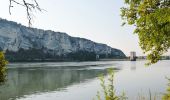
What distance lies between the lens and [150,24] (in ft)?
70.6

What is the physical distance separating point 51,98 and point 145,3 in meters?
29.7

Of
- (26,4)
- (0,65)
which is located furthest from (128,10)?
(26,4)

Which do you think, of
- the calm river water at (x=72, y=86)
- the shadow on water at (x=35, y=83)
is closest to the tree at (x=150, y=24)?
the calm river water at (x=72, y=86)

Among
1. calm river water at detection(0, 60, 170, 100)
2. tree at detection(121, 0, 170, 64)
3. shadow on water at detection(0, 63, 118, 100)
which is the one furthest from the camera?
shadow on water at detection(0, 63, 118, 100)

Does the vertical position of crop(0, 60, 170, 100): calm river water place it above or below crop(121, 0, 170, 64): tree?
below

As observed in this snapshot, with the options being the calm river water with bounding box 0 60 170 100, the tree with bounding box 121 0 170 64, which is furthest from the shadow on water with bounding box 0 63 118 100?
the tree with bounding box 121 0 170 64

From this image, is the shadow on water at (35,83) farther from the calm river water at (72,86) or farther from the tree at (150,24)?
the tree at (150,24)

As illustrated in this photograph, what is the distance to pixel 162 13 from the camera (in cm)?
1902

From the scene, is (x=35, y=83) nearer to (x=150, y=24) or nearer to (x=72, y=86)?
(x=72, y=86)

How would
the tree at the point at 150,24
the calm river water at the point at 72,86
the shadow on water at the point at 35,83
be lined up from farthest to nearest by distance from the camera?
the shadow on water at the point at 35,83
the calm river water at the point at 72,86
the tree at the point at 150,24

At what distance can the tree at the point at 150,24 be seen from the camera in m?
20.6

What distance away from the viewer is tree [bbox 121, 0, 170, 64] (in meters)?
20.6

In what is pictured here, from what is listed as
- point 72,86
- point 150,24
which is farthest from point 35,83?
point 150,24

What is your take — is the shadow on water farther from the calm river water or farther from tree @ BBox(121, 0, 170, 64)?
tree @ BBox(121, 0, 170, 64)
